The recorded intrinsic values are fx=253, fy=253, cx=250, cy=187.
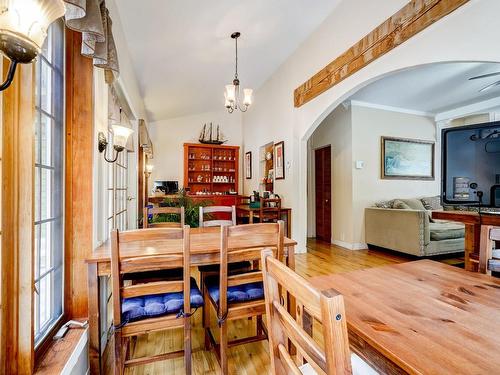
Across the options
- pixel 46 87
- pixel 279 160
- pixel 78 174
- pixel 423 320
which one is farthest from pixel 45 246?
pixel 279 160

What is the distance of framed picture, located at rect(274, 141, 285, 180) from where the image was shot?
4785 millimetres

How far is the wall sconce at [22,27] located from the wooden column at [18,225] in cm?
36

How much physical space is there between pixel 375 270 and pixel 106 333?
1913 mm

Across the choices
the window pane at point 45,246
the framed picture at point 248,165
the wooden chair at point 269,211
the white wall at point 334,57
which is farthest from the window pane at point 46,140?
the framed picture at point 248,165

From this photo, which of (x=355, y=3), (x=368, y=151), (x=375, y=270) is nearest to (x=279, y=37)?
(x=355, y=3)

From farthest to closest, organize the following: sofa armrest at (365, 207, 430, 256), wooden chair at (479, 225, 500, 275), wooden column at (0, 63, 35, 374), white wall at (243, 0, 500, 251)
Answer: sofa armrest at (365, 207, 430, 256)
white wall at (243, 0, 500, 251)
wooden chair at (479, 225, 500, 275)
wooden column at (0, 63, 35, 374)

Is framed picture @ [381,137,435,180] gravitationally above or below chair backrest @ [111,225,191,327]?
above

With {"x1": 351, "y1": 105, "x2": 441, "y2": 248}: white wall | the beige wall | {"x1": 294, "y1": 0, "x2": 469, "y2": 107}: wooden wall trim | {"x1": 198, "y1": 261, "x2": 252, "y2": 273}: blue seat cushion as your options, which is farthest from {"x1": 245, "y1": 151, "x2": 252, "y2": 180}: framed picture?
{"x1": 198, "y1": 261, "x2": 252, "y2": 273}: blue seat cushion

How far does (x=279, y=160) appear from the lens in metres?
4.94

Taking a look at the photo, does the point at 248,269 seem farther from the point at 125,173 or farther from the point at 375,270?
the point at 125,173

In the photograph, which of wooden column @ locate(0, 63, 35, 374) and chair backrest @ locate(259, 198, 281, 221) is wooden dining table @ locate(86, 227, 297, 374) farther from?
chair backrest @ locate(259, 198, 281, 221)

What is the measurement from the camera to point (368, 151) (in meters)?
4.86

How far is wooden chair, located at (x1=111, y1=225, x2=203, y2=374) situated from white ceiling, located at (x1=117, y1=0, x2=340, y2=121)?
2.42 meters

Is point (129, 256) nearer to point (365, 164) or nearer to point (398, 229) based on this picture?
point (398, 229)
